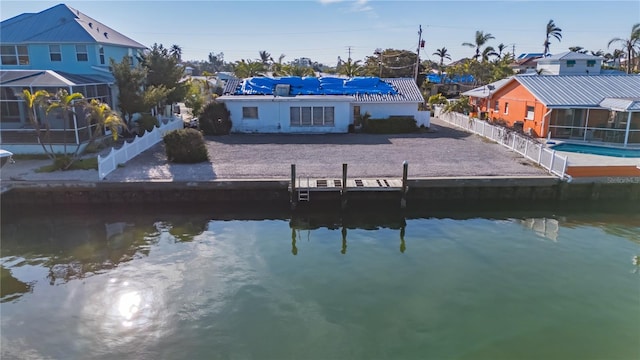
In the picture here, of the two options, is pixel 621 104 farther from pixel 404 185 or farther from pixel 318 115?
pixel 318 115

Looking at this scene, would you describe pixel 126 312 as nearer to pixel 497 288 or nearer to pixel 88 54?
pixel 497 288

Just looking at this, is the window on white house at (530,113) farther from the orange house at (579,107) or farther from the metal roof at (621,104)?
the metal roof at (621,104)

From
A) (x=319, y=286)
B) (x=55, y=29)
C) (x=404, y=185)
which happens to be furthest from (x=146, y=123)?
(x=319, y=286)

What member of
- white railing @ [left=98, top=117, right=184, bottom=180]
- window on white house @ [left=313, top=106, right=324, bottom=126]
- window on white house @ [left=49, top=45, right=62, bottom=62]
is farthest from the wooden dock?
window on white house @ [left=49, top=45, right=62, bottom=62]

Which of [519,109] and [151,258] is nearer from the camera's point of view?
Answer: [151,258]

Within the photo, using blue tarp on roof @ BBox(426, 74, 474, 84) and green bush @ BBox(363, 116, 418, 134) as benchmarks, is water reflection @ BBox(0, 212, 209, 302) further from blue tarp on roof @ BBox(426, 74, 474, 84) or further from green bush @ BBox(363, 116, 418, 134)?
blue tarp on roof @ BBox(426, 74, 474, 84)

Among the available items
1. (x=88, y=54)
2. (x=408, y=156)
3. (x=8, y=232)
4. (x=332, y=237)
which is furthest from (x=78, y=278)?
(x=88, y=54)
